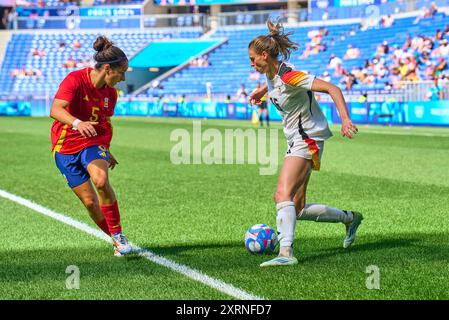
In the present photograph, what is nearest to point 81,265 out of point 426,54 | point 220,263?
point 220,263

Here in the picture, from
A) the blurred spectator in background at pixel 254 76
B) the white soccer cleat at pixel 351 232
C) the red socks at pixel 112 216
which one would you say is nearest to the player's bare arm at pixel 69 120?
the red socks at pixel 112 216

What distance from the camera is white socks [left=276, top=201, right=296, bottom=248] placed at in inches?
269

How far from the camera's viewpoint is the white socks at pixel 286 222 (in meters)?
6.82

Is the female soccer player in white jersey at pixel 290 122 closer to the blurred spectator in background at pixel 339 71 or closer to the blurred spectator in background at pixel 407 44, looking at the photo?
the blurred spectator in background at pixel 407 44

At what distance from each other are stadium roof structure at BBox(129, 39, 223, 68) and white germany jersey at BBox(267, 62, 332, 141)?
5418 cm

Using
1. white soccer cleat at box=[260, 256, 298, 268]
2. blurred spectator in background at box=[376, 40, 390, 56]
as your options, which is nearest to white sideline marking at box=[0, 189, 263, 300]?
white soccer cleat at box=[260, 256, 298, 268]

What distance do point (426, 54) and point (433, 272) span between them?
34.3m

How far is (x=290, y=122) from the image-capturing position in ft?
23.5

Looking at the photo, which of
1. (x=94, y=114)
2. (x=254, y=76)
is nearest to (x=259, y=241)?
(x=94, y=114)

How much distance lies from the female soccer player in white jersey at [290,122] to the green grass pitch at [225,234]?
0.42 m

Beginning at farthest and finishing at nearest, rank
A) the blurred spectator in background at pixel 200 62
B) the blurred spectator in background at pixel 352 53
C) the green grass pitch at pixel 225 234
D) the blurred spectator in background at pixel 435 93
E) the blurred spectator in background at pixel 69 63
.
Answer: the blurred spectator in background at pixel 69 63, the blurred spectator in background at pixel 200 62, the blurred spectator in background at pixel 352 53, the blurred spectator in background at pixel 435 93, the green grass pitch at pixel 225 234

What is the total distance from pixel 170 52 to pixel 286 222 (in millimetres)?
57472

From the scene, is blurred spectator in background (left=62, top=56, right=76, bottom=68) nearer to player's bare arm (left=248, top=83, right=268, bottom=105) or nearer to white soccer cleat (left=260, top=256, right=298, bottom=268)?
player's bare arm (left=248, top=83, right=268, bottom=105)

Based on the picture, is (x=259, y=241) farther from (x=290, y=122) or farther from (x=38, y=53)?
(x=38, y=53)
